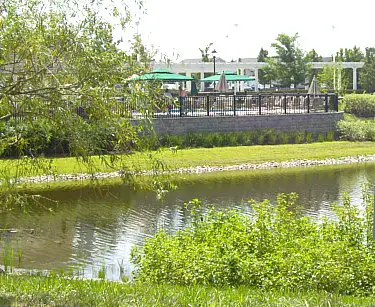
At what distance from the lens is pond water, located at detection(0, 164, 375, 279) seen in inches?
568

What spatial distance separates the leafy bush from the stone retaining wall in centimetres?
657

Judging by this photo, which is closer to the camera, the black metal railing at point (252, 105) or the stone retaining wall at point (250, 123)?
the stone retaining wall at point (250, 123)

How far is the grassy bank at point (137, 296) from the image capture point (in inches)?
291

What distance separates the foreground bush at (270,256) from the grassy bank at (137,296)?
0.83 m

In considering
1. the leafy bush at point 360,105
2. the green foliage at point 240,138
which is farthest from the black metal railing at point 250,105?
the leafy bush at point 360,105

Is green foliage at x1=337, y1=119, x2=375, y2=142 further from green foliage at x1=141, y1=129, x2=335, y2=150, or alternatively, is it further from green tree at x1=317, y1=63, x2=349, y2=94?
green tree at x1=317, y1=63, x2=349, y2=94

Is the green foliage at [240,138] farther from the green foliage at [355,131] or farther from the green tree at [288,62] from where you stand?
the green tree at [288,62]

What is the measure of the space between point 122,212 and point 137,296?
1179cm

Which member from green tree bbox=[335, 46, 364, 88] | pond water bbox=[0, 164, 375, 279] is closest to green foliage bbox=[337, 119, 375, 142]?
pond water bbox=[0, 164, 375, 279]

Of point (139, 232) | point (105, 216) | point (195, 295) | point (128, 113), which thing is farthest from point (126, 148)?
point (105, 216)

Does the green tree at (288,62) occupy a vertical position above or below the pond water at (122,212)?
above

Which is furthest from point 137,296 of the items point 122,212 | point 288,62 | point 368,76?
point 368,76

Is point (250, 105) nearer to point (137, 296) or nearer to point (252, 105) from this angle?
point (252, 105)

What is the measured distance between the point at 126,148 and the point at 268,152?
22.0 m
